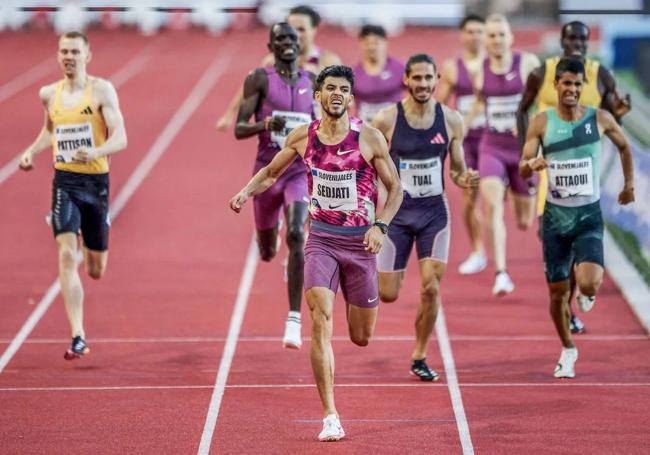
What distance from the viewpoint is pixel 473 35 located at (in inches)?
533

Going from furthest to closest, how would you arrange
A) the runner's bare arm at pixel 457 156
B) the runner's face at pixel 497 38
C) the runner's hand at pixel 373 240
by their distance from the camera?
the runner's face at pixel 497 38 < the runner's bare arm at pixel 457 156 < the runner's hand at pixel 373 240

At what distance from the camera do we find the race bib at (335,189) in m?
8.10

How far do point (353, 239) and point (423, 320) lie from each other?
4.69 ft

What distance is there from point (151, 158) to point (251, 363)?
33.8 ft

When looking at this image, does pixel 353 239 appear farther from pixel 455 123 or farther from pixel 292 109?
pixel 292 109

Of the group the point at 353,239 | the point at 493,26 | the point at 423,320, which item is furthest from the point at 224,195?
the point at 353,239

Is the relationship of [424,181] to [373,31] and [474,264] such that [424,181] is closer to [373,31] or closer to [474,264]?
[474,264]

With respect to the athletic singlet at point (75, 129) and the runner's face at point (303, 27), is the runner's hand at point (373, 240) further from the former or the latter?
the runner's face at point (303, 27)

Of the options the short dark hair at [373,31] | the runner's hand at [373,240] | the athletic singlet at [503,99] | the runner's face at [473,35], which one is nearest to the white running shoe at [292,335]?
the runner's hand at [373,240]

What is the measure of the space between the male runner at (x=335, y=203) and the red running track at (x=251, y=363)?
61 cm

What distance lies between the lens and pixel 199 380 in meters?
9.60

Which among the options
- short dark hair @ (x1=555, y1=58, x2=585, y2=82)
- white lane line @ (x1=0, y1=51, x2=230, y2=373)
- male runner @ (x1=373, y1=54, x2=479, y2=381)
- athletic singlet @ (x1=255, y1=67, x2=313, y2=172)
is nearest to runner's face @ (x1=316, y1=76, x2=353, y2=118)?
male runner @ (x1=373, y1=54, x2=479, y2=381)

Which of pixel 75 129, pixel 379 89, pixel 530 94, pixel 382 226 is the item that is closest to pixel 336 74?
pixel 382 226

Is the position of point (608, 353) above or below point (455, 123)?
below
